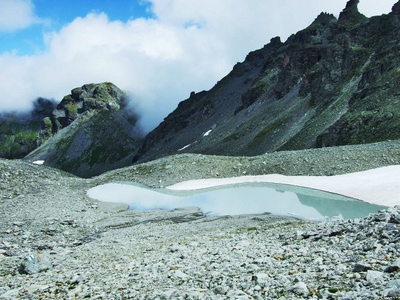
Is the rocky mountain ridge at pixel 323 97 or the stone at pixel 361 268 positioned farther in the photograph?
the rocky mountain ridge at pixel 323 97

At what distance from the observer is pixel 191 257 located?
1372 centimetres

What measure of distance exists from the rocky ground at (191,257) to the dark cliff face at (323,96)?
1848 inches

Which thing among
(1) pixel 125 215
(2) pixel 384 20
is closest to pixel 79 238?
(1) pixel 125 215

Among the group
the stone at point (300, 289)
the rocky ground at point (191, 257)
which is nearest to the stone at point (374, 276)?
the rocky ground at point (191, 257)

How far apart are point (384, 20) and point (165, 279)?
113m

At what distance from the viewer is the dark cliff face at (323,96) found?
2606 inches

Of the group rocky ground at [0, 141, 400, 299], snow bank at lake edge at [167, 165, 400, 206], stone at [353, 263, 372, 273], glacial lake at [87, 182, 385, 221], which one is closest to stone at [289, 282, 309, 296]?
rocky ground at [0, 141, 400, 299]

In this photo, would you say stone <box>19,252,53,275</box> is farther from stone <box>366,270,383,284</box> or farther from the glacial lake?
the glacial lake

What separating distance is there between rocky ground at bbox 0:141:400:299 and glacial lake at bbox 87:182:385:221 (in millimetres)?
2852

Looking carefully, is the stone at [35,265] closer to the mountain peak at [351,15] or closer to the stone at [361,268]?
the stone at [361,268]

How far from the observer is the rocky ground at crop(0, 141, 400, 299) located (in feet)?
29.4

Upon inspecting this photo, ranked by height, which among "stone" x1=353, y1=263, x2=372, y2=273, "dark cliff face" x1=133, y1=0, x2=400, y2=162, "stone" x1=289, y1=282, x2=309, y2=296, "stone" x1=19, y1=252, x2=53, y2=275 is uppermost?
"dark cliff face" x1=133, y1=0, x2=400, y2=162

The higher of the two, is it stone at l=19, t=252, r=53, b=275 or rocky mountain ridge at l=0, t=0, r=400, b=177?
rocky mountain ridge at l=0, t=0, r=400, b=177

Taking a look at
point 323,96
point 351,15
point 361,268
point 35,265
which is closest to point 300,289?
point 361,268
